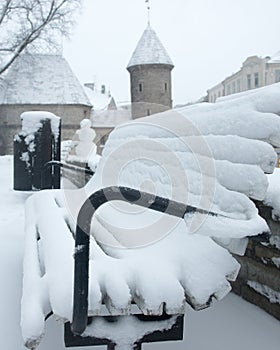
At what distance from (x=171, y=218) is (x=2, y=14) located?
957 inches

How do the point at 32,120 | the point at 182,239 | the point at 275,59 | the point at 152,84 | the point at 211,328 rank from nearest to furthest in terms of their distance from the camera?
the point at 182,239 → the point at 211,328 → the point at 32,120 → the point at 275,59 → the point at 152,84

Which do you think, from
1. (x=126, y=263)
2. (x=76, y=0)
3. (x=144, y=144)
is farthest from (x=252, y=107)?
(x=76, y=0)

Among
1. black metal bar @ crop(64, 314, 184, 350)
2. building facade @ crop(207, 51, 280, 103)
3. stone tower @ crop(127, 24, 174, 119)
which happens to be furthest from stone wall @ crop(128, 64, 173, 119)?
black metal bar @ crop(64, 314, 184, 350)

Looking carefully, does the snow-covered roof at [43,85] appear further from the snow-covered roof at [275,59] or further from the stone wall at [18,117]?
the snow-covered roof at [275,59]

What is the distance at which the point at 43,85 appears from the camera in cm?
3381

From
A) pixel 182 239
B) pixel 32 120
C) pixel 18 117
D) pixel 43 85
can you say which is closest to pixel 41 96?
pixel 43 85

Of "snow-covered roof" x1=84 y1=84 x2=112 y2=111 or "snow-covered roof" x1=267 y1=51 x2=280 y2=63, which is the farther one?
"snow-covered roof" x1=84 y1=84 x2=112 y2=111

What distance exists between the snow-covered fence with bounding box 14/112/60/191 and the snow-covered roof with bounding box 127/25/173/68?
3067 cm

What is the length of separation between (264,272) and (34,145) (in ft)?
15.3

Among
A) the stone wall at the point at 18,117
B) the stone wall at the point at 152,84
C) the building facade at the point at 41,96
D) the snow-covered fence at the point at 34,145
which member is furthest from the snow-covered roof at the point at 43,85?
the snow-covered fence at the point at 34,145

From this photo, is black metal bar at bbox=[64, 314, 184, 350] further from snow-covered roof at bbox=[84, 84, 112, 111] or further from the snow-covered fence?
snow-covered roof at bbox=[84, 84, 112, 111]

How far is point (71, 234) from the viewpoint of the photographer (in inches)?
85.7

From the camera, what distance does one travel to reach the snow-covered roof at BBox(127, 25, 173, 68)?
36094mm

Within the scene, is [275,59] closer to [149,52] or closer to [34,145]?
[149,52]
